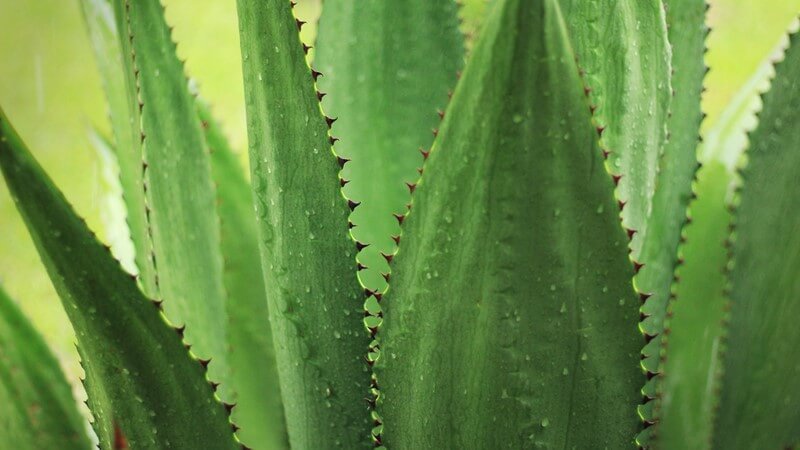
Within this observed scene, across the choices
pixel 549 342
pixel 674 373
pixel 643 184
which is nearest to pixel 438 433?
pixel 549 342

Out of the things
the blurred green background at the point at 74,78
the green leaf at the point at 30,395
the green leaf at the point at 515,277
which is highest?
the blurred green background at the point at 74,78

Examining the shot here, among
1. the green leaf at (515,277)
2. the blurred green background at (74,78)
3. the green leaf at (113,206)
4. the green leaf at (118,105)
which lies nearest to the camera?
the green leaf at (515,277)

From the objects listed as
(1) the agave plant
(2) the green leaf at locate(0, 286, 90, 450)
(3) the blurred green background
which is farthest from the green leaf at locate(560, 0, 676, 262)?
(3) the blurred green background

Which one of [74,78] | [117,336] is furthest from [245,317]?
[74,78]

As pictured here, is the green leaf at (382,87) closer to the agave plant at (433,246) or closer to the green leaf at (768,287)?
the agave plant at (433,246)

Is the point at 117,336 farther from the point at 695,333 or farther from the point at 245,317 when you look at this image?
the point at 695,333

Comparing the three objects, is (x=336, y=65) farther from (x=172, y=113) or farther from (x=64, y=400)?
(x=64, y=400)

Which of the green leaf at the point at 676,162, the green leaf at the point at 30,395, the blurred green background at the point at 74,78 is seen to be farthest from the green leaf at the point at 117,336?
the blurred green background at the point at 74,78

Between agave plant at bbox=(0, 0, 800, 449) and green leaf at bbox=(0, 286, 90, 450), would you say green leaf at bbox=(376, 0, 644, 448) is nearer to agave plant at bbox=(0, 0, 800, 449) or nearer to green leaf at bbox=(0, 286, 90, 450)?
agave plant at bbox=(0, 0, 800, 449)
